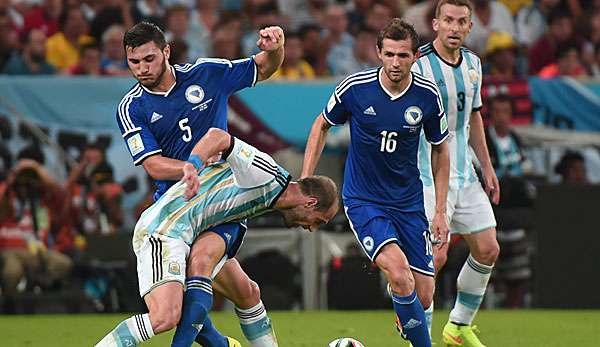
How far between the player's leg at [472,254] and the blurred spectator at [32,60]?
22.3 feet

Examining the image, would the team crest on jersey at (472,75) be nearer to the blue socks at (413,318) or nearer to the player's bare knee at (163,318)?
the blue socks at (413,318)

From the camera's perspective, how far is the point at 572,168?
14367 mm

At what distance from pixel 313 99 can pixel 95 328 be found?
3755 millimetres

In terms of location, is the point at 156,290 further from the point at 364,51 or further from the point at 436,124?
the point at 364,51

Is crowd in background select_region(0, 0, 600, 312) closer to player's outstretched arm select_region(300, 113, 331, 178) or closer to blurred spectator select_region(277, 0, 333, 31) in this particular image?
blurred spectator select_region(277, 0, 333, 31)

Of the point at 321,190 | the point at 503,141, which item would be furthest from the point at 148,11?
the point at 321,190

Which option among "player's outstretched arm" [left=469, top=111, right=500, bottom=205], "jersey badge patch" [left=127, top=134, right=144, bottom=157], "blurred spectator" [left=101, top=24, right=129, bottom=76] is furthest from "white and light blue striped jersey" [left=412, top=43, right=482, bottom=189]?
"blurred spectator" [left=101, top=24, right=129, bottom=76]

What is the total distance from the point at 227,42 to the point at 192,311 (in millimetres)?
8172

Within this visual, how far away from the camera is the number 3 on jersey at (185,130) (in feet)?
25.5

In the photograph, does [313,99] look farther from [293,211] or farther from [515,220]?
[293,211]

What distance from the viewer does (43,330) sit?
11555 millimetres

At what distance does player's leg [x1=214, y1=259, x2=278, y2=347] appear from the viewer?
26.1 feet

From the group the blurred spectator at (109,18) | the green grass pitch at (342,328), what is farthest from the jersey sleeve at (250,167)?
the blurred spectator at (109,18)

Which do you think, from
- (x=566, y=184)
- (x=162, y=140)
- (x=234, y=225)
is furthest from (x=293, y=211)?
(x=566, y=184)
